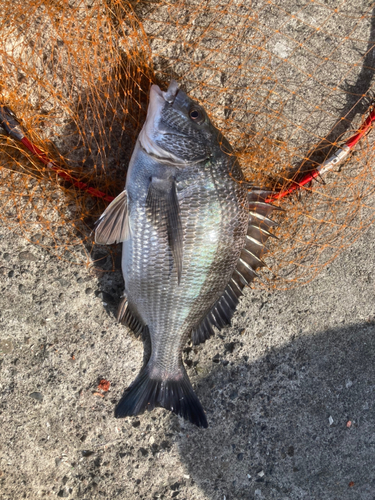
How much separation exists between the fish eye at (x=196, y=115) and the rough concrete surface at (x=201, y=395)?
3.35 ft

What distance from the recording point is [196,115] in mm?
2098

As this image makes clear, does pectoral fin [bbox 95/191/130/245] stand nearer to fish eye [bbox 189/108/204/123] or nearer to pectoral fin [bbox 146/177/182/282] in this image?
pectoral fin [bbox 146/177/182/282]

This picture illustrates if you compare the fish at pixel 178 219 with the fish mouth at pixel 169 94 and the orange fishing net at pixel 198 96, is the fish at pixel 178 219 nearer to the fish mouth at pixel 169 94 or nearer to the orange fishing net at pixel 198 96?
the fish mouth at pixel 169 94

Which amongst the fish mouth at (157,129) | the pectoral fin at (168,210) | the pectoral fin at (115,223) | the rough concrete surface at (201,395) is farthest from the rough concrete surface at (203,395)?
the fish mouth at (157,129)

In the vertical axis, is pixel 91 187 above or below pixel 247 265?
above

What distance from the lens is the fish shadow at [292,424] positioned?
2.49 metres

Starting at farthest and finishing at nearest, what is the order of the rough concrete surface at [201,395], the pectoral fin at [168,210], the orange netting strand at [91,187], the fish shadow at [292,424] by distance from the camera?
the fish shadow at [292,424], the rough concrete surface at [201,395], the orange netting strand at [91,187], the pectoral fin at [168,210]

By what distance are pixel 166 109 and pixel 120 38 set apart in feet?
2.12

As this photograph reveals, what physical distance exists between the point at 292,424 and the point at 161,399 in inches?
37.7

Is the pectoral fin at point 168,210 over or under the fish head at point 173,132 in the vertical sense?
under

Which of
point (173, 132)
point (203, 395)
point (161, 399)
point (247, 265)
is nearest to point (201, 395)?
point (203, 395)

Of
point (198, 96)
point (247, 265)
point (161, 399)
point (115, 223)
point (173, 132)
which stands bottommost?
point (161, 399)

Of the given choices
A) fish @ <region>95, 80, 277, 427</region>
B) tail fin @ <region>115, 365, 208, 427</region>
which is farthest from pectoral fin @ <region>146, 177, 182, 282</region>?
tail fin @ <region>115, 365, 208, 427</region>

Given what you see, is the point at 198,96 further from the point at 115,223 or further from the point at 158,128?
the point at 115,223
